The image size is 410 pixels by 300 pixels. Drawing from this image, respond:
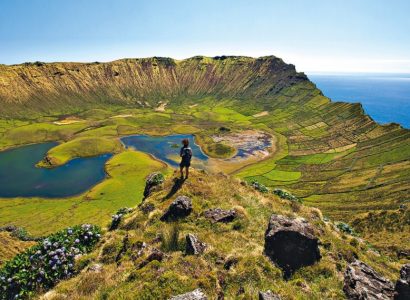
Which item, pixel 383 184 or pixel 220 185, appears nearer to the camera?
pixel 220 185

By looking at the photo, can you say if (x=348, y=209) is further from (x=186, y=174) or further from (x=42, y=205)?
(x=42, y=205)

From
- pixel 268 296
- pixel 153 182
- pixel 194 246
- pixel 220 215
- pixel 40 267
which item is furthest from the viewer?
pixel 153 182

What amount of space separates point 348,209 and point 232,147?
98650 mm

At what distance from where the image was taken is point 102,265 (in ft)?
74.4

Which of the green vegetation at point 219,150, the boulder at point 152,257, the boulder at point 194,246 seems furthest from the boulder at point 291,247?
the green vegetation at point 219,150

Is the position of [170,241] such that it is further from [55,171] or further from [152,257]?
[55,171]

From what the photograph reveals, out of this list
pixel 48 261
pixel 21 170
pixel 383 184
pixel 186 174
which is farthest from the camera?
pixel 21 170

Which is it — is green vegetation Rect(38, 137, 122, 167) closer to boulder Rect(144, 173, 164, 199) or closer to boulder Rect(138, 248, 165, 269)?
boulder Rect(144, 173, 164, 199)

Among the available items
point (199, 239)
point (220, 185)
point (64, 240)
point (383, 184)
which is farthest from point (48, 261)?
point (383, 184)

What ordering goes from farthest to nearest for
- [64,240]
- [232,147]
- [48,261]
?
1. [232,147]
2. [64,240]
3. [48,261]

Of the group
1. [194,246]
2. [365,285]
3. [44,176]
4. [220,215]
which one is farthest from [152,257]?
[44,176]

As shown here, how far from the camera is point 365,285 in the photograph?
686 inches

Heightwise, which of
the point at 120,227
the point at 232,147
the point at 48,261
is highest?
the point at 48,261

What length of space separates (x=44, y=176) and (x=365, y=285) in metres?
156
